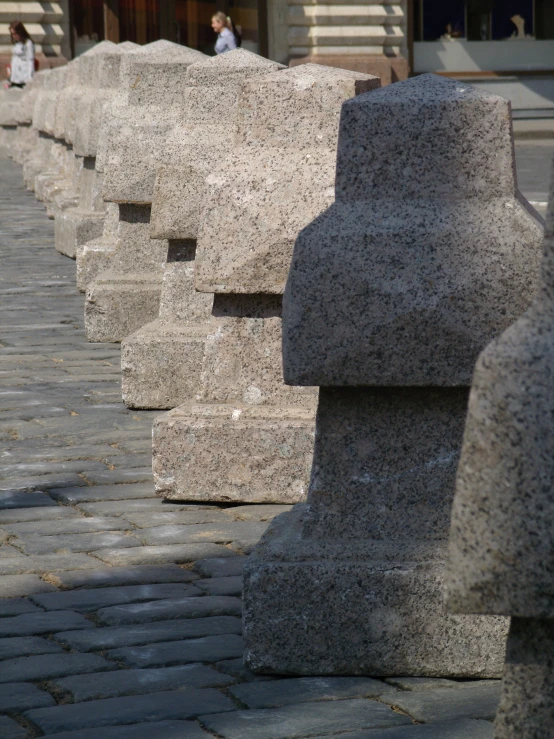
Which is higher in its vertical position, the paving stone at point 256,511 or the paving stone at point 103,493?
the paving stone at point 256,511

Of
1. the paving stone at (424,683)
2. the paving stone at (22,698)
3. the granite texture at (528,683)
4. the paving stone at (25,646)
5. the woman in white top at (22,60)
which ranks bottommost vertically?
the woman in white top at (22,60)

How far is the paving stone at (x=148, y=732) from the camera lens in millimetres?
2922

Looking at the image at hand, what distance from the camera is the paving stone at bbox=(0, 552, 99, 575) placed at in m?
4.15

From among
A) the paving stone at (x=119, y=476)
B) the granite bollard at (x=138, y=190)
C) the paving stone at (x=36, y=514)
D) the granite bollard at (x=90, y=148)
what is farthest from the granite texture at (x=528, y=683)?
the granite bollard at (x=90, y=148)

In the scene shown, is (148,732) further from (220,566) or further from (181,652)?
(220,566)

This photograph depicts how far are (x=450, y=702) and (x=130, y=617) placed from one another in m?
0.95

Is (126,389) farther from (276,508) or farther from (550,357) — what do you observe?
(550,357)

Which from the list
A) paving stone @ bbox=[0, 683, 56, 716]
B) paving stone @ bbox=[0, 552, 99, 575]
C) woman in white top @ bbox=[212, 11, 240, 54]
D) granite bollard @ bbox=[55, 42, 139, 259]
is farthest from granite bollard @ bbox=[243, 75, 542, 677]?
woman in white top @ bbox=[212, 11, 240, 54]

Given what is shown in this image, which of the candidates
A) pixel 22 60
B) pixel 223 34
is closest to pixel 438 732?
pixel 223 34

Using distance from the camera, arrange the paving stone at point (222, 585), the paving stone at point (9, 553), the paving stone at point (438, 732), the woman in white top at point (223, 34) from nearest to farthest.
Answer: the paving stone at point (438, 732), the paving stone at point (222, 585), the paving stone at point (9, 553), the woman in white top at point (223, 34)

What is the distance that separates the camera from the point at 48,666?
11.0 ft

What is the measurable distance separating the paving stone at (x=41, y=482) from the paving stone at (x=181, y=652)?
1.69 m

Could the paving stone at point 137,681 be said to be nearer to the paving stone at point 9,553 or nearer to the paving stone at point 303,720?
the paving stone at point 303,720

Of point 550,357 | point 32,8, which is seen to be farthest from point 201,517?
point 32,8
